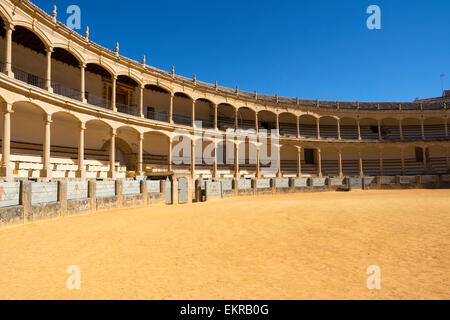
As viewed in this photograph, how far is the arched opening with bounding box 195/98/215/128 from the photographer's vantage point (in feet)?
94.7

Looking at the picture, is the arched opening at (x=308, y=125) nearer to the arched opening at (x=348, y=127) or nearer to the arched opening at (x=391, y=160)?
the arched opening at (x=348, y=127)

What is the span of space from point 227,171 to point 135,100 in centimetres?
1113

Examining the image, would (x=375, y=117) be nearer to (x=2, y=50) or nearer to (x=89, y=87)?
(x=89, y=87)

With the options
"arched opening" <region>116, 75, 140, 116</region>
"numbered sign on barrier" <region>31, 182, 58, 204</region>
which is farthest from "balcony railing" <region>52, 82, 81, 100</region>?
"numbered sign on barrier" <region>31, 182, 58, 204</region>

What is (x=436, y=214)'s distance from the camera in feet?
27.7

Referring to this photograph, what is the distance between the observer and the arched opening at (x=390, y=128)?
34.7 m

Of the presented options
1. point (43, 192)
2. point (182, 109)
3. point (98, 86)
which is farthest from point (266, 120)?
point (43, 192)

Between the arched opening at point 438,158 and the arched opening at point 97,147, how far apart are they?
1403 inches

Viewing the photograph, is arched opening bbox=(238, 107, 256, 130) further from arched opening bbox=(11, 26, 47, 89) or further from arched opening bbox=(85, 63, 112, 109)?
arched opening bbox=(11, 26, 47, 89)

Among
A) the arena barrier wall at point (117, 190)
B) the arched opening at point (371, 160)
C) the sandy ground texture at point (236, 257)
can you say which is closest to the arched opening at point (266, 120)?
the arena barrier wall at point (117, 190)

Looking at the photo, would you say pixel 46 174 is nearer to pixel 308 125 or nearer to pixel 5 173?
pixel 5 173

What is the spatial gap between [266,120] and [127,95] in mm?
17235

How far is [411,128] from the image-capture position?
117ft
